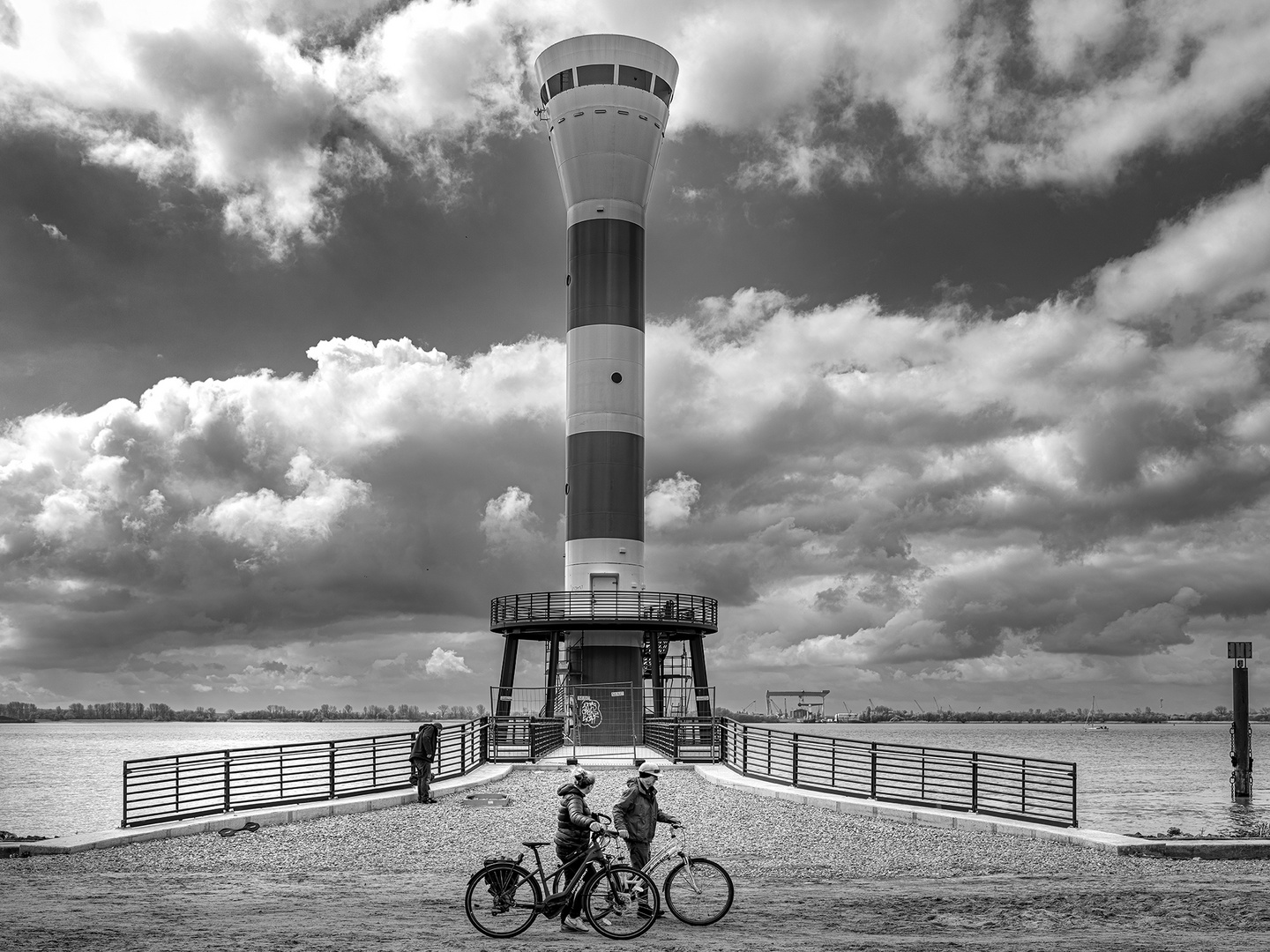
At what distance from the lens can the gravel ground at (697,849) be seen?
17.8 metres

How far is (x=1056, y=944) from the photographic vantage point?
1248cm

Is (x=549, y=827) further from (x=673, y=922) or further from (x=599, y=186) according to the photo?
(x=599, y=186)

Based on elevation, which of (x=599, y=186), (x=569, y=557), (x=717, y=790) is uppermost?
(x=599, y=186)

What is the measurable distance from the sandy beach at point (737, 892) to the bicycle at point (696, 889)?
232 mm

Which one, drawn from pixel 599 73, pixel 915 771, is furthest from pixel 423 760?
pixel 599 73

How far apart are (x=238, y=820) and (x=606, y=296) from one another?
96.6 feet

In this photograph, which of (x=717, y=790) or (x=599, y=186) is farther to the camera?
(x=599, y=186)

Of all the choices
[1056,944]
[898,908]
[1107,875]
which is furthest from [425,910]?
[1107,875]

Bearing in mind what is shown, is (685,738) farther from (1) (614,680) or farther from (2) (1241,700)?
(2) (1241,700)

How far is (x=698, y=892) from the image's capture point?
13.3 metres

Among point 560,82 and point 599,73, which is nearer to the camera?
point 599,73

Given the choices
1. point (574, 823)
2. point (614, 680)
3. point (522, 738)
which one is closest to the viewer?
point (574, 823)

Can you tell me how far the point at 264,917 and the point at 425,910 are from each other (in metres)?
1.78

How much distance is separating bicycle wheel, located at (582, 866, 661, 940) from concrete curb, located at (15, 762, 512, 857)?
1093 cm
